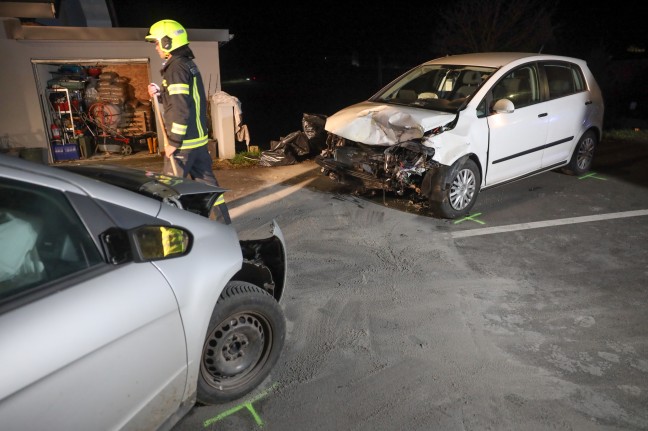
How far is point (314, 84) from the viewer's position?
28.9 metres

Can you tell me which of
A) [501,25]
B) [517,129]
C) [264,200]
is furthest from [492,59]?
[501,25]

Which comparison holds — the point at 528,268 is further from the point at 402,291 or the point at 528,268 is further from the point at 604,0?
the point at 604,0

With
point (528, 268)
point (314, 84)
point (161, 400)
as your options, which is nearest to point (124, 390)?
point (161, 400)

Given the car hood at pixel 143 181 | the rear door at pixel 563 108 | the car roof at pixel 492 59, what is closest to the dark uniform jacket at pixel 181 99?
the car hood at pixel 143 181

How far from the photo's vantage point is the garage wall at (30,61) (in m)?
8.23

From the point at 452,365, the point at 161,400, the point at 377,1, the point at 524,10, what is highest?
the point at 377,1

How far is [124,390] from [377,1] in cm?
5167

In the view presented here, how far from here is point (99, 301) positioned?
201cm

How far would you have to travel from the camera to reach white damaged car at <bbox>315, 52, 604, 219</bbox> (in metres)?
5.72

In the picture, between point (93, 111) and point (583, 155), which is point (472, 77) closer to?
point (583, 155)

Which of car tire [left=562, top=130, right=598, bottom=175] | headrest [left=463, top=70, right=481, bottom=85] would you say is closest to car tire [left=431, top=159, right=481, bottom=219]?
headrest [left=463, top=70, right=481, bottom=85]

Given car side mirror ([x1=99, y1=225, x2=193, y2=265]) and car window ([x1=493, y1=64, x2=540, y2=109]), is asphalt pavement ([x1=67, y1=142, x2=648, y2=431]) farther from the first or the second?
car window ([x1=493, y1=64, x2=540, y2=109])

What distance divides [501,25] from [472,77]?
339 inches

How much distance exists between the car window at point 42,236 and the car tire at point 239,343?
88 cm
